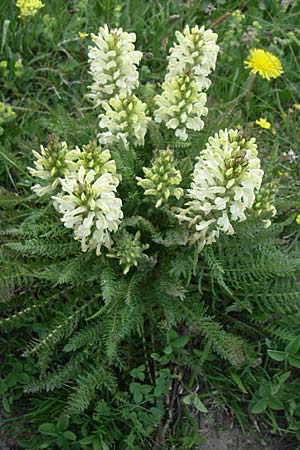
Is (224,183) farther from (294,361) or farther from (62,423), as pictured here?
(62,423)

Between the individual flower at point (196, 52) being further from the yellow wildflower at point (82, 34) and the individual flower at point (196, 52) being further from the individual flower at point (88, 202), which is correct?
the yellow wildflower at point (82, 34)

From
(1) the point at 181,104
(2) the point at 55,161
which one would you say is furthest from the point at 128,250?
(1) the point at 181,104

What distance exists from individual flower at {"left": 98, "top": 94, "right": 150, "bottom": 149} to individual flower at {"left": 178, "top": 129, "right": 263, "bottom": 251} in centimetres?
32

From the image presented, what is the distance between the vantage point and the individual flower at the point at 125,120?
2648mm

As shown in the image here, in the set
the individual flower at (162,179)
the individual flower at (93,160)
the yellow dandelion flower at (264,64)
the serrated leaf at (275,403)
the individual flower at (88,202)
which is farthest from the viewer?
the yellow dandelion flower at (264,64)

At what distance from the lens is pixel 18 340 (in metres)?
3.01

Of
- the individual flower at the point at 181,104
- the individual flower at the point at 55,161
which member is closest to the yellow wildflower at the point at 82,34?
the individual flower at the point at 181,104

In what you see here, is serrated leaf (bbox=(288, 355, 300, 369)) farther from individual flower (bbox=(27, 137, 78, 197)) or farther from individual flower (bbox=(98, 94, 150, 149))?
individual flower (bbox=(27, 137, 78, 197))

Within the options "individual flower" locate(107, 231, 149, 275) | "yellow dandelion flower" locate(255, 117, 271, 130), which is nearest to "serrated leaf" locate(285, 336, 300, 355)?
"individual flower" locate(107, 231, 149, 275)

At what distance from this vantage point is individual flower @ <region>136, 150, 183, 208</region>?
2.51 metres

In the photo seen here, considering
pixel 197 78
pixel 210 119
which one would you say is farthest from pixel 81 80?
pixel 197 78

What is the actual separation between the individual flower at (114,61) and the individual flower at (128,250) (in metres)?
0.60

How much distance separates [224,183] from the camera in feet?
7.84

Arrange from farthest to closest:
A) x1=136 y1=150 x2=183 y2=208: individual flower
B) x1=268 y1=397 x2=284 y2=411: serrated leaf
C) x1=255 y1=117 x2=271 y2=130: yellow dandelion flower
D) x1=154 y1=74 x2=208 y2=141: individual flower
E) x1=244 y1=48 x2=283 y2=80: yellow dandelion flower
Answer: x1=244 y1=48 x2=283 y2=80: yellow dandelion flower → x1=255 y1=117 x2=271 y2=130: yellow dandelion flower → x1=268 y1=397 x2=284 y2=411: serrated leaf → x1=154 y1=74 x2=208 y2=141: individual flower → x1=136 y1=150 x2=183 y2=208: individual flower
